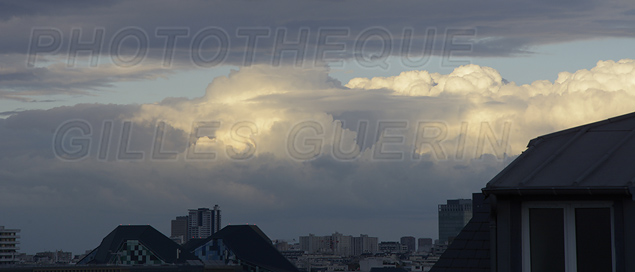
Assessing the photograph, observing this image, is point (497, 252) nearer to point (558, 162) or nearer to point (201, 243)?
point (558, 162)

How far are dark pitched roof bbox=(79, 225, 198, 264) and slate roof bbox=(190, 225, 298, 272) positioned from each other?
1182 centimetres

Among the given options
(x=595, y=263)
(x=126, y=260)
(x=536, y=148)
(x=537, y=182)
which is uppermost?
(x=126, y=260)

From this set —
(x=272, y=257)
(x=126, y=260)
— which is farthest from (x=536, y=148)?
(x=272, y=257)

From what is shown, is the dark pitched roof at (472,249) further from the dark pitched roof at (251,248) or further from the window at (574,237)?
the dark pitched roof at (251,248)

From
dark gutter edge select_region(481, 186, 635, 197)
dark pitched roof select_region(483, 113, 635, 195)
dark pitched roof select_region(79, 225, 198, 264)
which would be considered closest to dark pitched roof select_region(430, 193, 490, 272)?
dark pitched roof select_region(483, 113, 635, 195)

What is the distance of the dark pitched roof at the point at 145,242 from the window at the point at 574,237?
438 feet

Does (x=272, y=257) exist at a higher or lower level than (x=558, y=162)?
higher

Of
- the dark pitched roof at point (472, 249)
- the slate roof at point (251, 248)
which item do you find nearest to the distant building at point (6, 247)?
the slate roof at point (251, 248)

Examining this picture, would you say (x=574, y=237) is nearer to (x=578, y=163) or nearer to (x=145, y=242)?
(x=578, y=163)

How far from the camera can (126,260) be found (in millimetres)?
140000

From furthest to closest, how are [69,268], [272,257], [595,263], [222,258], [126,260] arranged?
[272,257]
[222,258]
[126,260]
[69,268]
[595,263]

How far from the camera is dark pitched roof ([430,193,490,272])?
21391 millimetres

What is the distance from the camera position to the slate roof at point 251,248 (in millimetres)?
155875

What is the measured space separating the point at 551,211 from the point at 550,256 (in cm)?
71
